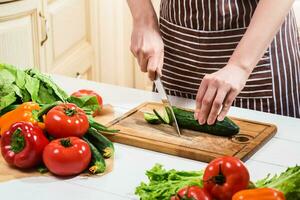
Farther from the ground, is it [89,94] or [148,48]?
[148,48]

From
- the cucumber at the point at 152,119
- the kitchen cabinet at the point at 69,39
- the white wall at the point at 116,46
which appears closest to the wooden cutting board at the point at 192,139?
the cucumber at the point at 152,119

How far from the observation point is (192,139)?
1.69 m

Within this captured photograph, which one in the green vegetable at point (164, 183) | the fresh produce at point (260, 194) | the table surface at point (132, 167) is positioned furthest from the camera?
the table surface at point (132, 167)

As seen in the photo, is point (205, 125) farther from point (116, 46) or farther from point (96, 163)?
point (116, 46)

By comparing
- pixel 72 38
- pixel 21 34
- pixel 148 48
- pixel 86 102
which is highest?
pixel 148 48

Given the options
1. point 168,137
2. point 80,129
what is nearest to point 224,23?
point 168,137

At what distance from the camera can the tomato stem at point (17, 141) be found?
1541mm

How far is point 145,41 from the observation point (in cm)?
189

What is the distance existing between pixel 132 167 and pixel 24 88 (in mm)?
375

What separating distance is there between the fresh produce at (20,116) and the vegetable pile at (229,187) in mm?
429

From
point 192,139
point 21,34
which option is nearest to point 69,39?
point 21,34

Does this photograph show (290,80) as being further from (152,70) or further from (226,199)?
(226,199)

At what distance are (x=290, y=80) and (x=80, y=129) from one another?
70 centimetres

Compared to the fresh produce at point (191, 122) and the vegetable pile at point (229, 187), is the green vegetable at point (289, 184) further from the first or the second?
the fresh produce at point (191, 122)
